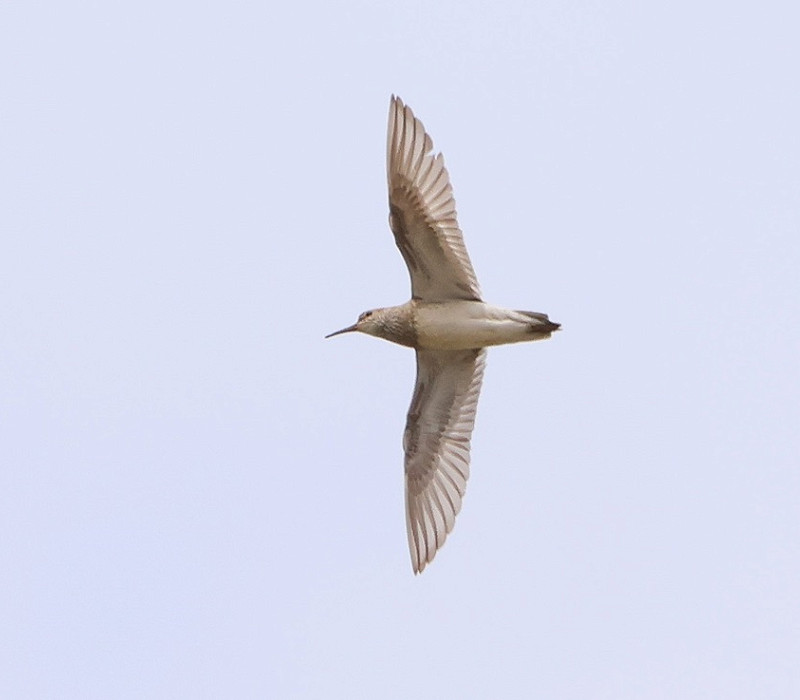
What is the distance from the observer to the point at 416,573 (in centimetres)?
1825

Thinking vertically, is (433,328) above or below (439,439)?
above

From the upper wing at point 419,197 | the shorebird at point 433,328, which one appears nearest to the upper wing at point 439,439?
the shorebird at point 433,328

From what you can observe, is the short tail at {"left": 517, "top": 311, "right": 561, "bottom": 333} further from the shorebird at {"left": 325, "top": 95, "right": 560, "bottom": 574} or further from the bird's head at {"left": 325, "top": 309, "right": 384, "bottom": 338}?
the bird's head at {"left": 325, "top": 309, "right": 384, "bottom": 338}

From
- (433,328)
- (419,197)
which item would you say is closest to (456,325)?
(433,328)

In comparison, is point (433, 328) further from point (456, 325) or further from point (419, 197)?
point (419, 197)

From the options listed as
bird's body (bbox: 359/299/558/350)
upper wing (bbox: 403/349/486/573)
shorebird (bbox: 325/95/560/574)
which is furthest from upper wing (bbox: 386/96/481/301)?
upper wing (bbox: 403/349/486/573)

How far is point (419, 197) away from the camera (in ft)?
58.1

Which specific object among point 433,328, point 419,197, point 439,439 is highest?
point 419,197

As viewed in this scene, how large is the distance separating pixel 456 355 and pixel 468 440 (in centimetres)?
81

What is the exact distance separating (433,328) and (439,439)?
4.28 ft

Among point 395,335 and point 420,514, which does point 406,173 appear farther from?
point 420,514

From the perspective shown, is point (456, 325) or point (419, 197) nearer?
point (419, 197)

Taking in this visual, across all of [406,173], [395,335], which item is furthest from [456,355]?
[406,173]

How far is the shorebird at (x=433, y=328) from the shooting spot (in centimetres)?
1770
